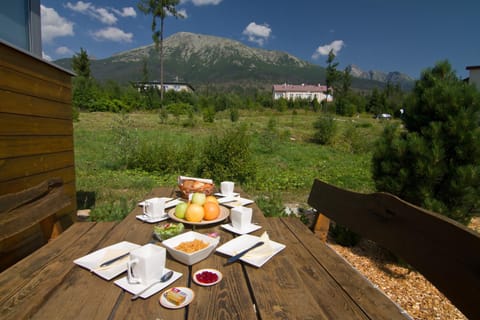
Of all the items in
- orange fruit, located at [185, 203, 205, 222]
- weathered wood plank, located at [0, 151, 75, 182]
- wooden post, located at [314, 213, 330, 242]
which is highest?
weathered wood plank, located at [0, 151, 75, 182]

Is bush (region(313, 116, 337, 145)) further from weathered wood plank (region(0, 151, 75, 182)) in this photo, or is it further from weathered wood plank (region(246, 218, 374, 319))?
weathered wood plank (region(246, 218, 374, 319))

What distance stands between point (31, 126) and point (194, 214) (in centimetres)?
181

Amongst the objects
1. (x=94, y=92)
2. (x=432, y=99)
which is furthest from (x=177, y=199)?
(x=94, y=92)

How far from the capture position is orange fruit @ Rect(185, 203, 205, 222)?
150cm

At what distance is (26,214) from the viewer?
4.50ft

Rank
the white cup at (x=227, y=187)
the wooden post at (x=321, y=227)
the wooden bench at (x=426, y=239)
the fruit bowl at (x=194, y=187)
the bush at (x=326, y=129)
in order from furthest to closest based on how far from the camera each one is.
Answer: the bush at (x=326, y=129), the white cup at (x=227, y=187), the fruit bowl at (x=194, y=187), the wooden post at (x=321, y=227), the wooden bench at (x=426, y=239)

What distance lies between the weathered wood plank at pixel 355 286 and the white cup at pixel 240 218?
0.28 metres

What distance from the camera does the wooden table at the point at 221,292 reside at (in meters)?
0.82

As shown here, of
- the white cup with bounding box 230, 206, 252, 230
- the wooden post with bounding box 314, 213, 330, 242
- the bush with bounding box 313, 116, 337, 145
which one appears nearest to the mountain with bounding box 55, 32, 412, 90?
the bush with bounding box 313, 116, 337, 145

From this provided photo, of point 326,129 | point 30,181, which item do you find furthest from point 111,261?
point 326,129

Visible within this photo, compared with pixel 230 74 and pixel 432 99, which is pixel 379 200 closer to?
pixel 432 99

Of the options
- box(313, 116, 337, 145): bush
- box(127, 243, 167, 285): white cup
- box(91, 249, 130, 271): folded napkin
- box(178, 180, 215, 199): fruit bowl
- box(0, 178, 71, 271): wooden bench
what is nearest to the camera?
box(127, 243, 167, 285): white cup

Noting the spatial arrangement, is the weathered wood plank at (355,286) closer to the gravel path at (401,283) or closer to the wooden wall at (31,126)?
the gravel path at (401,283)

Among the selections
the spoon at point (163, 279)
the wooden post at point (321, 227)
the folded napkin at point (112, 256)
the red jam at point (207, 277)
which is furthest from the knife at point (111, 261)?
the wooden post at point (321, 227)
